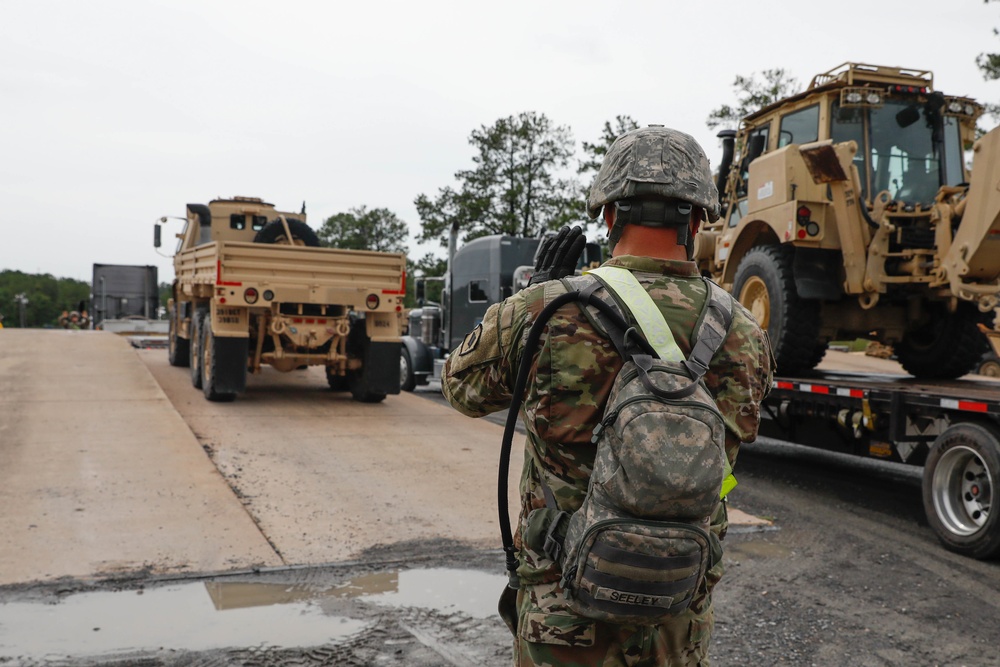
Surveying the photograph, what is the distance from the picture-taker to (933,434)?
6602 millimetres

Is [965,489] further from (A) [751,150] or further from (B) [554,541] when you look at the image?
(B) [554,541]

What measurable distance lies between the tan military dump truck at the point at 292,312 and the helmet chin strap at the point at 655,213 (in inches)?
341

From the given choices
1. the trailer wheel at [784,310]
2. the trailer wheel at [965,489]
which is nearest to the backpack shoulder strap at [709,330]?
the trailer wheel at [965,489]

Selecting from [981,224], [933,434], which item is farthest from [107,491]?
[981,224]

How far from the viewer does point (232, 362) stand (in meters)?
10.7

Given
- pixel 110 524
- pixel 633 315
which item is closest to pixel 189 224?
pixel 110 524

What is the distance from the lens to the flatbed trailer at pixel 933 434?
588cm

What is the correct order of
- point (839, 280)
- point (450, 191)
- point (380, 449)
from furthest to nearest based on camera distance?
point (450, 191) → point (380, 449) → point (839, 280)

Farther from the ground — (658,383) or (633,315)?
(633,315)

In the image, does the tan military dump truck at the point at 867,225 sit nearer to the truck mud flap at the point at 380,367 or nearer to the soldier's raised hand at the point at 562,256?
the truck mud flap at the point at 380,367

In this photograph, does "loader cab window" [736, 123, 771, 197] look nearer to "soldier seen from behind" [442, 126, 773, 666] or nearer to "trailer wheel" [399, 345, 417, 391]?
"soldier seen from behind" [442, 126, 773, 666]

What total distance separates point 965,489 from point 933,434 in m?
0.52

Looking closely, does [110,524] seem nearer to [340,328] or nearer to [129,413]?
[129,413]

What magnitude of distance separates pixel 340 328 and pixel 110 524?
5395 millimetres
